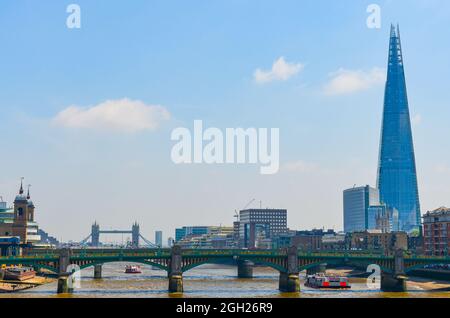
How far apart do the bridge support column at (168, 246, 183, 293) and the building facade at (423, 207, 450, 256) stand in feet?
289

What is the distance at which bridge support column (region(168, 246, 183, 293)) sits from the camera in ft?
406

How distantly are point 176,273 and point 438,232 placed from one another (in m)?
96.3

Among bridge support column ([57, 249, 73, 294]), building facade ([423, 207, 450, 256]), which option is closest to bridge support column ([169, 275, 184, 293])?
bridge support column ([57, 249, 73, 294])

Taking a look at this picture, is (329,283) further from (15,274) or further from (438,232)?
(15,274)

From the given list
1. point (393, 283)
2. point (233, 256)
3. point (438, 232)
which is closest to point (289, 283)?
point (233, 256)

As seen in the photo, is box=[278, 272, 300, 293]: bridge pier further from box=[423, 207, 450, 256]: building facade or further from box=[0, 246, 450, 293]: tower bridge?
box=[423, 207, 450, 256]: building facade

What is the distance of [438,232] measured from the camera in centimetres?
19050

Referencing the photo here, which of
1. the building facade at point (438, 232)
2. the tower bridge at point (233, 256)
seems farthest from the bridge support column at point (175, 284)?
the building facade at point (438, 232)
